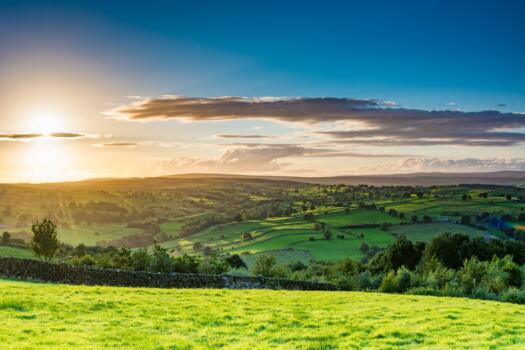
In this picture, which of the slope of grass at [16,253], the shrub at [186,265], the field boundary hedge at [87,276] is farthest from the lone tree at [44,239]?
the field boundary hedge at [87,276]

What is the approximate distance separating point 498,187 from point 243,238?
89.7m

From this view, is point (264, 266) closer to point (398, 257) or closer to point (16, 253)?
point (398, 257)

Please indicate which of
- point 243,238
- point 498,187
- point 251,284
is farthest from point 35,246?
point 498,187

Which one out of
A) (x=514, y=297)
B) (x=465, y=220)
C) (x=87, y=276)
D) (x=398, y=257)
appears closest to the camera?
(x=514, y=297)

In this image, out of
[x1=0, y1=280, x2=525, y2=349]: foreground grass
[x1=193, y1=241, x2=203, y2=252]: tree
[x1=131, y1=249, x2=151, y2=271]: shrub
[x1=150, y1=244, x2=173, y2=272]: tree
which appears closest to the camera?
[x1=0, y1=280, x2=525, y2=349]: foreground grass

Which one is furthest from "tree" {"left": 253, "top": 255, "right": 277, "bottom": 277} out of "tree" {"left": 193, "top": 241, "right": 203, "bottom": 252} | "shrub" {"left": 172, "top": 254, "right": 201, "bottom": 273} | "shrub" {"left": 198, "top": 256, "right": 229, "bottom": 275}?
"tree" {"left": 193, "top": 241, "right": 203, "bottom": 252}

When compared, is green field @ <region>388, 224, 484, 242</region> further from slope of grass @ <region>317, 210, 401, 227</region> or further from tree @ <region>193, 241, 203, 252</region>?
tree @ <region>193, 241, 203, 252</region>

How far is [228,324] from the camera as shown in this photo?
56.2 ft

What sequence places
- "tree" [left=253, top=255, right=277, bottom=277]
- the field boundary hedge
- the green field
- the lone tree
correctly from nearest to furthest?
the field boundary hedge → "tree" [left=253, top=255, right=277, bottom=277] → the lone tree → the green field

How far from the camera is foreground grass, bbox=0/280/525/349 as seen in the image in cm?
1370

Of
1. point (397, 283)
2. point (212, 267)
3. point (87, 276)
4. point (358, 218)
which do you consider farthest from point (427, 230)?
point (87, 276)

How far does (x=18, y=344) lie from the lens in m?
12.3

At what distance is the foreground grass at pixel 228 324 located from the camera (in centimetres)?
1370

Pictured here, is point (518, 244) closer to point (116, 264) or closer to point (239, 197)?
point (116, 264)
